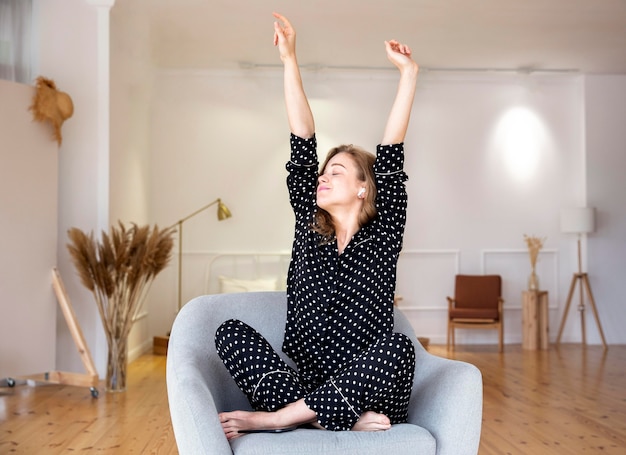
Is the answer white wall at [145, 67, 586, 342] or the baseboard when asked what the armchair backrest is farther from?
the baseboard

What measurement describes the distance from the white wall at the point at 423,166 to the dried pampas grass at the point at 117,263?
2.95m

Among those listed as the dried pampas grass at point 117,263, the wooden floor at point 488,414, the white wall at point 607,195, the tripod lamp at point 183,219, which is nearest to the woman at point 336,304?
the wooden floor at point 488,414

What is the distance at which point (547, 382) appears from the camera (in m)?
6.26

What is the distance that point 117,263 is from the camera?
553cm

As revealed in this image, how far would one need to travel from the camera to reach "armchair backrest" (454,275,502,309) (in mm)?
8633

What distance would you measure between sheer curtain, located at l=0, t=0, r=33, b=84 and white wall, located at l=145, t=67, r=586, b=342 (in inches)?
107

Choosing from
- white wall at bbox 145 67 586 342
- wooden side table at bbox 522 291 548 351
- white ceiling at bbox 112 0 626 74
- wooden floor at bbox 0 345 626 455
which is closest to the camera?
wooden floor at bbox 0 345 626 455

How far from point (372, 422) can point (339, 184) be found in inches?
30.6

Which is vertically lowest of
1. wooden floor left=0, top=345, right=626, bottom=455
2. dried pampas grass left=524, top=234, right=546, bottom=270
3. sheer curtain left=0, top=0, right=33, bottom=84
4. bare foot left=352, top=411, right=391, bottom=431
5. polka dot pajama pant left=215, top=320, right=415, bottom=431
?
wooden floor left=0, top=345, right=626, bottom=455

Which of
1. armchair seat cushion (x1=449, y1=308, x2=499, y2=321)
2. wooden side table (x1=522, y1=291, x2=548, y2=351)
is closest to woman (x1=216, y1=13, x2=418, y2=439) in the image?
armchair seat cushion (x1=449, y1=308, x2=499, y2=321)

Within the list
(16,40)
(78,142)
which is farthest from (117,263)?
(16,40)

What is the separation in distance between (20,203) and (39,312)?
74 cm

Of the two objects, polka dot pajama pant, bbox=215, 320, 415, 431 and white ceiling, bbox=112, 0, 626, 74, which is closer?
polka dot pajama pant, bbox=215, 320, 415, 431

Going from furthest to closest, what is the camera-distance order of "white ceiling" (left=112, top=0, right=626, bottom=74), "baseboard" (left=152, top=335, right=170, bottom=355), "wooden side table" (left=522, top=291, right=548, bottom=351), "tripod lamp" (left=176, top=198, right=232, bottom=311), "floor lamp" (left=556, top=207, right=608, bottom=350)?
"floor lamp" (left=556, top=207, right=608, bottom=350) < "wooden side table" (left=522, top=291, right=548, bottom=351) < "tripod lamp" (left=176, top=198, right=232, bottom=311) < "baseboard" (left=152, top=335, right=170, bottom=355) < "white ceiling" (left=112, top=0, right=626, bottom=74)
